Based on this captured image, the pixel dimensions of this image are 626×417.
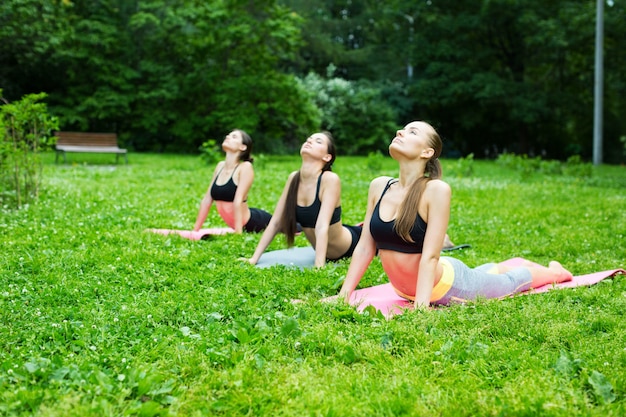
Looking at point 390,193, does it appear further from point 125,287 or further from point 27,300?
point 27,300

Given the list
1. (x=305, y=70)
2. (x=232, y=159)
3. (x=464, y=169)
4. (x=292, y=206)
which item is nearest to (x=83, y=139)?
(x=464, y=169)

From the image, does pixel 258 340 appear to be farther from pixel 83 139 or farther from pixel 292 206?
pixel 83 139

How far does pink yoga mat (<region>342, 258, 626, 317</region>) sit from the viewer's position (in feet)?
16.3

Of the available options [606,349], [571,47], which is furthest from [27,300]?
[571,47]

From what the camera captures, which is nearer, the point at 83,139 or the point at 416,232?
the point at 416,232

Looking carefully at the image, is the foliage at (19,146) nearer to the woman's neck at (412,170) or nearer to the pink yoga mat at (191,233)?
the pink yoga mat at (191,233)

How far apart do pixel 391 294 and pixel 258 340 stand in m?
1.82

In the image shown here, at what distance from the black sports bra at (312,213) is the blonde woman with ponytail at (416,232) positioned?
4.55 feet

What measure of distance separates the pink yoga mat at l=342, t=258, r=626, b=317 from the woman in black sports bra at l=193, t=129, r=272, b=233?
3.01 meters

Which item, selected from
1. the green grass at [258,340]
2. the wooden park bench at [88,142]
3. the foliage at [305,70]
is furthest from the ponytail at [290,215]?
the foliage at [305,70]

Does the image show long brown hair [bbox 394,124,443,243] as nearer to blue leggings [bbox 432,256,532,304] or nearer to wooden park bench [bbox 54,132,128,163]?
blue leggings [bbox 432,256,532,304]

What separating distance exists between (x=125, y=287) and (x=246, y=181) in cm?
318

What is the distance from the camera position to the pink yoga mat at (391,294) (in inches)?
196

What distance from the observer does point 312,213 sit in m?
6.77
